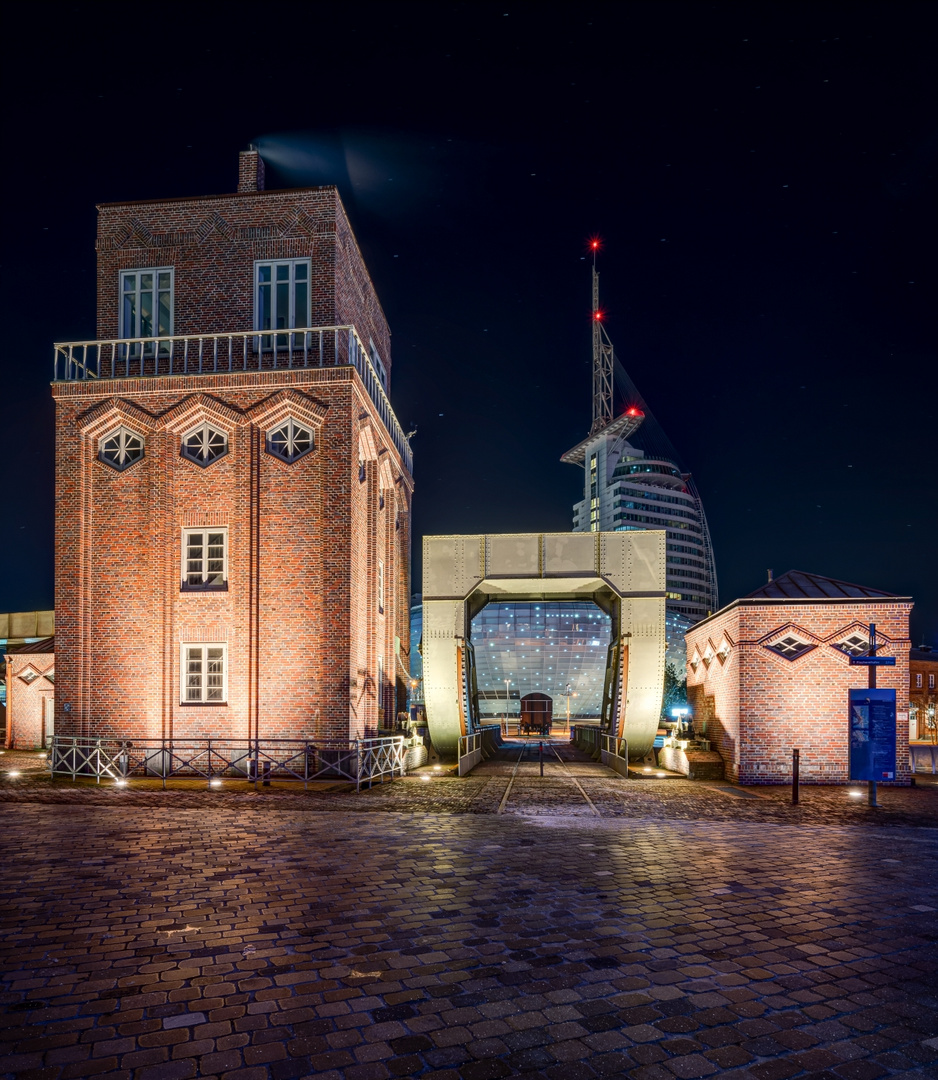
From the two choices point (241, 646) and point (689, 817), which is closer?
point (689, 817)

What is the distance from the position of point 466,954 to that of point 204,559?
15.4 meters

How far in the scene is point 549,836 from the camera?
436 inches

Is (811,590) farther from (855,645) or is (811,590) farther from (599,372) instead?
(599,372)

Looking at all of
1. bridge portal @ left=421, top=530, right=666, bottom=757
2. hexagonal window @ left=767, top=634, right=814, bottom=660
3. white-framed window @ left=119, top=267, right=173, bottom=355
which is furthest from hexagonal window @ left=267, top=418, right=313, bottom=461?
hexagonal window @ left=767, top=634, right=814, bottom=660

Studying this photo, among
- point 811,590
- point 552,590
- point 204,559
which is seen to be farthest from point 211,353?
point 811,590

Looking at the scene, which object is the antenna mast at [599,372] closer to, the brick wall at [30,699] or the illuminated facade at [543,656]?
the illuminated facade at [543,656]

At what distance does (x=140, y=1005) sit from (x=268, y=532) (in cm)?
1482

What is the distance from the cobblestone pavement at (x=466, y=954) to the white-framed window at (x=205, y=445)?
424 inches

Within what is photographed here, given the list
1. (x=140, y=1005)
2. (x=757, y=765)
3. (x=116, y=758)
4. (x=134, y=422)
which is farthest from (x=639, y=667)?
(x=140, y=1005)

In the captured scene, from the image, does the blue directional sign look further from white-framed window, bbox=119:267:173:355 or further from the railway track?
white-framed window, bbox=119:267:173:355

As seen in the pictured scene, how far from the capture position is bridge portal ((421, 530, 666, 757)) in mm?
21000

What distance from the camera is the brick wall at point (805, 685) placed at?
57.7 ft

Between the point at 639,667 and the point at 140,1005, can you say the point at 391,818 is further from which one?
the point at 639,667

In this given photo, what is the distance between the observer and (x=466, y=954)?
6062 mm
